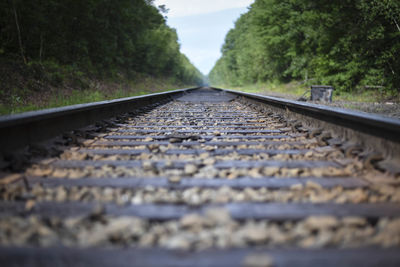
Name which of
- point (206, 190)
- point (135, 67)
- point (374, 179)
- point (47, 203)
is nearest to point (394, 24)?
point (374, 179)

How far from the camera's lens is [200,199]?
1.27 meters

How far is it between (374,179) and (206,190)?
41.3 inches

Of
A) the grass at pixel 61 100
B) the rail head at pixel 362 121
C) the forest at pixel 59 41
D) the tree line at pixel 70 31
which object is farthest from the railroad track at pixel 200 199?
the tree line at pixel 70 31

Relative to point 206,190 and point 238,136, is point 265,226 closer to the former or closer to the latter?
point 206,190

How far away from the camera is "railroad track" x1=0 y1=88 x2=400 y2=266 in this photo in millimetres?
859

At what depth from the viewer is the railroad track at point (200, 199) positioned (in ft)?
2.82

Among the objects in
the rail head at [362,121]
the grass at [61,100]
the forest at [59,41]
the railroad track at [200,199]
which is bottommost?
the railroad track at [200,199]

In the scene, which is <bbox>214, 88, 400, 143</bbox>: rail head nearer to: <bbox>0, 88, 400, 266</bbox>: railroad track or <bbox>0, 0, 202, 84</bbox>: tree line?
<bbox>0, 88, 400, 266</bbox>: railroad track

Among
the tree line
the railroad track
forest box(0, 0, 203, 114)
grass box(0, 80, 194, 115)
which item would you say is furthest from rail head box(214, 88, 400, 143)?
the tree line

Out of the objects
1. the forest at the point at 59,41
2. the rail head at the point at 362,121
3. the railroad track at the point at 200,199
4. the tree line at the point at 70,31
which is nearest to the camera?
the railroad track at the point at 200,199

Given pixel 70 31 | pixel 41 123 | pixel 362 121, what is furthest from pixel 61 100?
pixel 70 31

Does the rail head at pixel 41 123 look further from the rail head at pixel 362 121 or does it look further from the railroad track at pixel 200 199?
the rail head at pixel 362 121

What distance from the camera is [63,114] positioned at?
258 centimetres

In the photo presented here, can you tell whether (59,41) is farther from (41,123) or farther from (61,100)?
(41,123)
